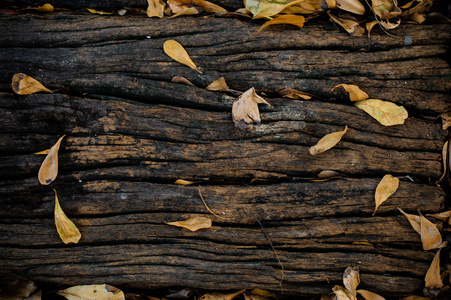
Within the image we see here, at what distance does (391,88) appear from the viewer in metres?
1.77

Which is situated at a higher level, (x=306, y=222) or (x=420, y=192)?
(x=420, y=192)

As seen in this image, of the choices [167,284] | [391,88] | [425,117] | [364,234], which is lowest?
[167,284]

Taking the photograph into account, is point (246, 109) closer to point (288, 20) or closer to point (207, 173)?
point (207, 173)

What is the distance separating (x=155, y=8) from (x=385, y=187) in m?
1.74

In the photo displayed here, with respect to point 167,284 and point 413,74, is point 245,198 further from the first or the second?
point 413,74

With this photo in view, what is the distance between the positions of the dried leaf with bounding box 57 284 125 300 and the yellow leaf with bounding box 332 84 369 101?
172 cm

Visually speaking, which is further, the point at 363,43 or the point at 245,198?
the point at 363,43

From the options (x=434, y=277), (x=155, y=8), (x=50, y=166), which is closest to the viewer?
(x=50, y=166)

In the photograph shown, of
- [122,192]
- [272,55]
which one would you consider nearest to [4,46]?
[122,192]

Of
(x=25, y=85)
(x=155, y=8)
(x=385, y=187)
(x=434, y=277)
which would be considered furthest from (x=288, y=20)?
(x=434, y=277)

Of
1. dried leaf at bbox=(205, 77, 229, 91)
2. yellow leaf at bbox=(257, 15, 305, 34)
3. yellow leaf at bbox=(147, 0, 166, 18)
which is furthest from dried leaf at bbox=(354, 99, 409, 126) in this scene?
yellow leaf at bbox=(147, 0, 166, 18)

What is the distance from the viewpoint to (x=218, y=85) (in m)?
1.75

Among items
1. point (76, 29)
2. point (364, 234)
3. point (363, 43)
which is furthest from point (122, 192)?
point (363, 43)

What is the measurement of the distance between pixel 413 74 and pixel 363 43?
Answer: 345 mm
